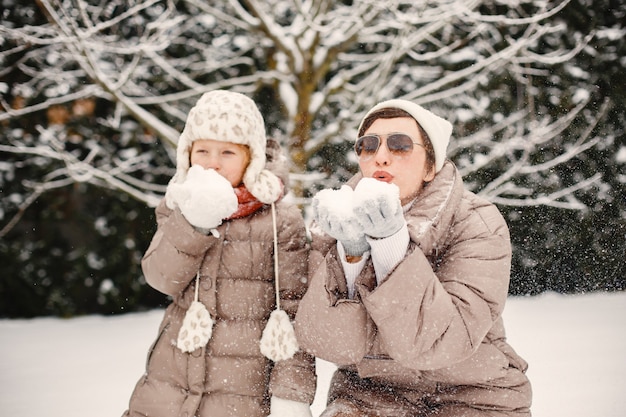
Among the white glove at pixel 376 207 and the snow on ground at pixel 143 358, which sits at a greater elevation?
the white glove at pixel 376 207

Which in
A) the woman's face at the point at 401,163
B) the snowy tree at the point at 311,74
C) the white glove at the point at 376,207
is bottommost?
the white glove at the point at 376,207

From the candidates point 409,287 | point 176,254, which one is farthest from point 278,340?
point 409,287

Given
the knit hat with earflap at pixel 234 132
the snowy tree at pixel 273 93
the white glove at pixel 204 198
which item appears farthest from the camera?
the snowy tree at pixel 273 93

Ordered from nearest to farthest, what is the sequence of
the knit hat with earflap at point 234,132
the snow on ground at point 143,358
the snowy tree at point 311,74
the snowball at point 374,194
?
the snowball at point 374,194, the knit hat with earflap at point 234,132, the snow on ground at point 143,358, the snowy tree at point 311,74

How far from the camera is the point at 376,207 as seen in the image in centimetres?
139

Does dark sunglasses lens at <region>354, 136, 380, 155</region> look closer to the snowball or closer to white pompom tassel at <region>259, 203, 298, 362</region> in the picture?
the snowball

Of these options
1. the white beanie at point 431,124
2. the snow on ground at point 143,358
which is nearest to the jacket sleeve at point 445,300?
the white beanie at point 431,124

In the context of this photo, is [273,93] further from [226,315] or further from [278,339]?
[278,339]

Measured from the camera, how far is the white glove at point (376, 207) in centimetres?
139

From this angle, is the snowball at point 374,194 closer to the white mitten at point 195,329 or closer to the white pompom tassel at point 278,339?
the white pompom tassel at point 278,339

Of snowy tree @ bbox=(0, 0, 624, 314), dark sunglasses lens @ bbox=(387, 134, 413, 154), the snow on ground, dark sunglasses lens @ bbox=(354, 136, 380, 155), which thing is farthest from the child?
snowy tree @ bbox=(0, 0, 624, 314)

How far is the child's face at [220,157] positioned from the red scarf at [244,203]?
5 cm

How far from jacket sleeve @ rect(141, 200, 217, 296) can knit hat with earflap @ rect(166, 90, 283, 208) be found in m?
0.15

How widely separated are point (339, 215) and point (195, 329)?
0.70 metres
